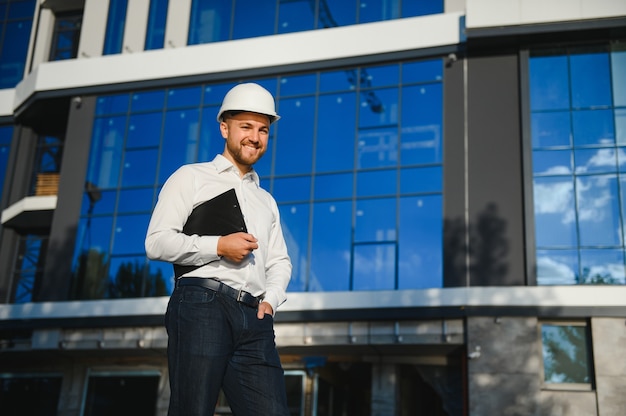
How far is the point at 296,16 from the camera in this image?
22000 millimetres

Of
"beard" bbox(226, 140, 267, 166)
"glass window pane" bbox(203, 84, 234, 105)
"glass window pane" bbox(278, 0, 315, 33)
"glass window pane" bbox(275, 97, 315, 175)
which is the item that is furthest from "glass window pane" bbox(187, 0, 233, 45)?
"beard" bbox(226, 140, 267, 166)

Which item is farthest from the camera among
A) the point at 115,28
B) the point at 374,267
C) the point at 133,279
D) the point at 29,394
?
the point at 115,28

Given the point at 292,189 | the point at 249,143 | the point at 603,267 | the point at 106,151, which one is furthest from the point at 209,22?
the point at 249,143

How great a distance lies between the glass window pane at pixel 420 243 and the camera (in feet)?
61.9

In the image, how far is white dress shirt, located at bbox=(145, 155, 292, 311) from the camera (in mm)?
3627

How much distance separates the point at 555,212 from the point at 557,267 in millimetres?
1276

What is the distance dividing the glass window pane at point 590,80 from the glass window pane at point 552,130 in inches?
16.5

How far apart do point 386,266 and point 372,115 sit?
387 cm

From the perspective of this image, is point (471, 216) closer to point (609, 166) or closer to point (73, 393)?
point (609, 166)

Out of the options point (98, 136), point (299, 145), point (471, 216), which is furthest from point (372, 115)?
point (98, 136)

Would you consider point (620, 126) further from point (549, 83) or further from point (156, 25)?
point (156, 25)

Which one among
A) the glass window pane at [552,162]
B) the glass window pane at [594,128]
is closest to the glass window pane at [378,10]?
the glass window pane at [552,162]

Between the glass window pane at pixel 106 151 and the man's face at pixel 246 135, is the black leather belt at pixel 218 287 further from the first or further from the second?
the glass window pane at pixel 106 151

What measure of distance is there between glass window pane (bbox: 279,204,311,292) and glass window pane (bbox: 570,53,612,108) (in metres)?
6.81
